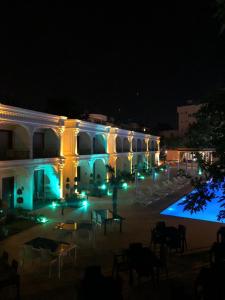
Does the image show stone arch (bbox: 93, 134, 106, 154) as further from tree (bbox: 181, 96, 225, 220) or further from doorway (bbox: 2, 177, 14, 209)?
tree (bbox: 181, 96, 225, 220)

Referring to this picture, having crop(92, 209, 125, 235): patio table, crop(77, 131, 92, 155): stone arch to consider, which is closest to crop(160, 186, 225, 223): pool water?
crop(92, 209, 125, 235): patio table

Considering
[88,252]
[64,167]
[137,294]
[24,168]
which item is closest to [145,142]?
[64,167]

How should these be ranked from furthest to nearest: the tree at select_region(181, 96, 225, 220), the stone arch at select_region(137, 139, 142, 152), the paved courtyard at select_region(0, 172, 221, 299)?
1. the stone arch at select_region(137, 139, 142, 152)
2. the paved courtyard at select_region(0, 172, 221, 299)
3. the tree at select_region(181, 96, 225, 220)

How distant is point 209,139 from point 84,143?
22355 mm

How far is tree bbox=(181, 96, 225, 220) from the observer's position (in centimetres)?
511

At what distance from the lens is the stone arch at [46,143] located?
21859 millimetres

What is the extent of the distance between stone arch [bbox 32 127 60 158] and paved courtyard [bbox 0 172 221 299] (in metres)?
4.74

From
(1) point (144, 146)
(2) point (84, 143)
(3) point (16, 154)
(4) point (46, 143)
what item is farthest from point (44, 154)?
(1) point (144, 146)

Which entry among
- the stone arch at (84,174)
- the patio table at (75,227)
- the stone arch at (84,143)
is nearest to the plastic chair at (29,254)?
the patio table at (75,227)

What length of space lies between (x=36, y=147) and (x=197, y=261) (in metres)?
15.7

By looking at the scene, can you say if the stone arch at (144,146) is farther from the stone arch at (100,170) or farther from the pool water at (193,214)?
the pool water at (193,214)

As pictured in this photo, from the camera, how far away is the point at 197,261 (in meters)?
9.93

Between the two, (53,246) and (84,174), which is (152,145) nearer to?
(84,174)

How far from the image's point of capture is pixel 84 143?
27.9 m
